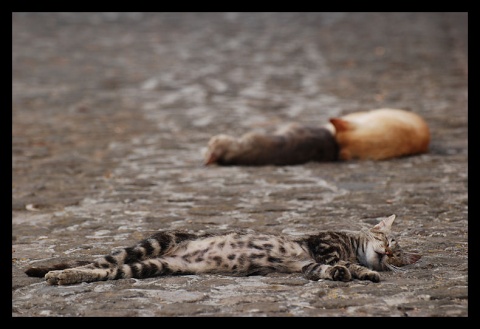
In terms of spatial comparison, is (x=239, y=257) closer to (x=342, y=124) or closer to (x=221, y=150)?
(x=221, y=150)

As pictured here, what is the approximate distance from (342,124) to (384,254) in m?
4.78

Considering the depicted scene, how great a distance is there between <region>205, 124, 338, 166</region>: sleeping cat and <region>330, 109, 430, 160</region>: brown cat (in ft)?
0.67

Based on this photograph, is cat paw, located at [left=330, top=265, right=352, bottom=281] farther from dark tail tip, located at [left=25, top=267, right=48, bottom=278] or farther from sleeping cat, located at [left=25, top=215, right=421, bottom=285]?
dark tail tip, located at [left=25, top=267, right=48, bottom=278]

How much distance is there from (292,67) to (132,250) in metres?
13.7

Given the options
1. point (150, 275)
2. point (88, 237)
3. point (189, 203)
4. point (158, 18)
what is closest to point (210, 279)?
point (150, 275)

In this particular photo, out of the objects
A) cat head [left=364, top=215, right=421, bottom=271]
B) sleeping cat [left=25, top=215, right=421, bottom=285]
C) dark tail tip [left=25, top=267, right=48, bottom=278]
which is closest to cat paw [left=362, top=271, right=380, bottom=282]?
sleeping cat [left=25, top=215, right=421, bottom=285]

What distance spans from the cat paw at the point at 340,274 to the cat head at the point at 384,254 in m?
0.36

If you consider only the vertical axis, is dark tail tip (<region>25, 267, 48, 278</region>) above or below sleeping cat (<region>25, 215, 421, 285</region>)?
below

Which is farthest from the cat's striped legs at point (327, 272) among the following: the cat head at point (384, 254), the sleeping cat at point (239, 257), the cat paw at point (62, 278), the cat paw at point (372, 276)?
the cat paw at point (62, 278)

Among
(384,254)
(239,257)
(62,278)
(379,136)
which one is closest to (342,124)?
(379,136)

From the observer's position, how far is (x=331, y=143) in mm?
10594

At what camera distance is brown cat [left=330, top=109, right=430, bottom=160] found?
10.6 meters

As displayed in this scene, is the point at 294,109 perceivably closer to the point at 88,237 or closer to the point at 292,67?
Answer: the point at 292,67

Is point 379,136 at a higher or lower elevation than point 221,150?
higher
